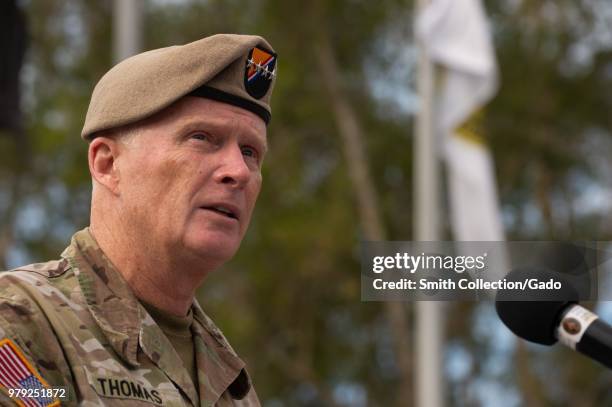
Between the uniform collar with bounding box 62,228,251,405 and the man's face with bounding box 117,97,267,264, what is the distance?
0.40 feet

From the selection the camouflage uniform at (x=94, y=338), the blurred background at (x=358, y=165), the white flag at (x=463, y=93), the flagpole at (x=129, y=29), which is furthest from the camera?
the blurred background at (x=358, y=165)

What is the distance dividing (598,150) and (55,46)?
1047 cm

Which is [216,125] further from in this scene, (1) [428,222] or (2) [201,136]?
(1) [428,222]

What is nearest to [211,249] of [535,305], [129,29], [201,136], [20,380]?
[201,136]

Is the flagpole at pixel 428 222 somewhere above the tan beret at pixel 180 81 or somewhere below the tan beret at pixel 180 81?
below

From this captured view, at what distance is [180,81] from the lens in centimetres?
291

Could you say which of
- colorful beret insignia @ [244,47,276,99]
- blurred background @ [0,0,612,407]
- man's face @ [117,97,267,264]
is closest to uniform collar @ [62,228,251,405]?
man's face @ [117,97,267,264]

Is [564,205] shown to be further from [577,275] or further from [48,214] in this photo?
[577,275]

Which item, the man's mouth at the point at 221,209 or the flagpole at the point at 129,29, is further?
the flagpole at the point at 129,29

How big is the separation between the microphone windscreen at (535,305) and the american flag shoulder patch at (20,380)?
0.99 m

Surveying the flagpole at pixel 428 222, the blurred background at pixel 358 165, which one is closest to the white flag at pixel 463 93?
the flagpole at pixel 428 222

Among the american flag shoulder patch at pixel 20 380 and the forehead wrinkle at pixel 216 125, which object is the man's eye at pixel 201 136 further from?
the american flag shoulder patch at pixel 20 380

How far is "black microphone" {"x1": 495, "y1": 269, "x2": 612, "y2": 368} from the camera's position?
2.49 meters

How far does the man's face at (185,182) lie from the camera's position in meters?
2.90
